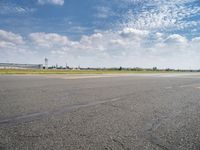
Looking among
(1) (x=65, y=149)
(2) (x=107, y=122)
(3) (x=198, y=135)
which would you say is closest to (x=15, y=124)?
(1) (x=65, y=149)

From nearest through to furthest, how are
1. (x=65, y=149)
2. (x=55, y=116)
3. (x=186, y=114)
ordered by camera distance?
(x=65, y=149) → (x=55, y=116) → (x=186, y=114)

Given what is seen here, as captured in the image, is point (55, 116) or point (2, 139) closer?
point (2, 139)

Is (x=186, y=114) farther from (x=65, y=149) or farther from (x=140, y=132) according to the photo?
(x=65, y=149)

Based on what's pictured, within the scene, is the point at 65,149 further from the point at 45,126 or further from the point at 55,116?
the point at 55,116

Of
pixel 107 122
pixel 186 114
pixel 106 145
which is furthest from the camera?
pixel 186 114

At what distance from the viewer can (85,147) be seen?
3.08m

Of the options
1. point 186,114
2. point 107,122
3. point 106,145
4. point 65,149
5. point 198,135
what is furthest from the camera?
point 186,114

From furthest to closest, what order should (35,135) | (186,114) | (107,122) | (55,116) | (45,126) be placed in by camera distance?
(186,114) < (55,116) < (107,122) < (45,126) < (35,135)

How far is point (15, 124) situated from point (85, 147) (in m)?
2.08

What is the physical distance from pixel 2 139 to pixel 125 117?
3.09m

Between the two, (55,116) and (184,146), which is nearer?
(184,146)

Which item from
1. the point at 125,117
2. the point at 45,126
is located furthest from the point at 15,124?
the point at 125,117

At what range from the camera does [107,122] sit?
179 inches

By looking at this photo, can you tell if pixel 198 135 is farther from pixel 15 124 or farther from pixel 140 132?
pixel 15 124
